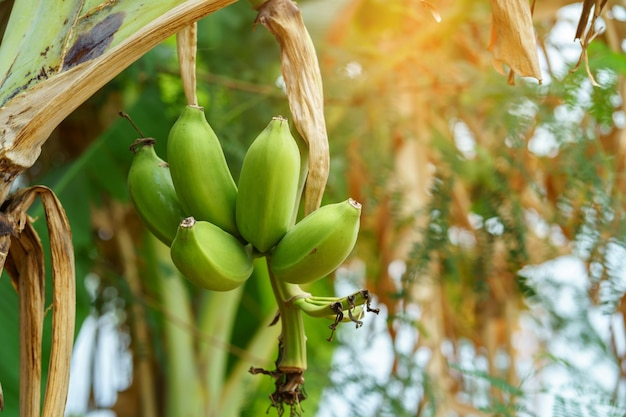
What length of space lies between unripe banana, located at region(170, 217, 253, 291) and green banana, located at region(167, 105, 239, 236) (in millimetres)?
22

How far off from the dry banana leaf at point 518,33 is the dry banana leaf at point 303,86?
0.45 ft

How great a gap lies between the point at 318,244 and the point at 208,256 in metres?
0.07

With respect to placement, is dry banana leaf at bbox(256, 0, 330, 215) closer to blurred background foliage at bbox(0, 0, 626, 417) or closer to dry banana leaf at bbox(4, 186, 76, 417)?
dry banana leaf at bbox(4, 186, 76, 417)

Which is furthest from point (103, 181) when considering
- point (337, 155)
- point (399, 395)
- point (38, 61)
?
point (38, 61)

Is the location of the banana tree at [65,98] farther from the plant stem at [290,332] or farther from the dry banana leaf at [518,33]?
the dry banana leaf at [518,33]

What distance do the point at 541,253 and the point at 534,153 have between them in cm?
21

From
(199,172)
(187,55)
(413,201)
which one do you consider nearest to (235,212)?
(199,172)

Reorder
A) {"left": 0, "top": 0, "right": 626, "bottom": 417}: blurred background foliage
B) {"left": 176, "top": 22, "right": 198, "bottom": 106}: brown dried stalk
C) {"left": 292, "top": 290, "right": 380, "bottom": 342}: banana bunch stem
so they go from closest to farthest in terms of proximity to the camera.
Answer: {"left": 292, "top": 290, "right": 380, "bottom": 342}: banana bunch stem
{"left": 176, "top": 22, "right": 198, "bottom": 106}: brown dried stalk
{"left": 0, "top": 0, "right": 626, "bottom": 417}: blurred background foliage

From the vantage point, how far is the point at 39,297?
1.71 feet

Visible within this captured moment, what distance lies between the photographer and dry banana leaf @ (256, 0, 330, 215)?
0.48 meters

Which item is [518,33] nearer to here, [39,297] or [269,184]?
[269,184]

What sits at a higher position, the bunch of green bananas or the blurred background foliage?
the blurred background foliage

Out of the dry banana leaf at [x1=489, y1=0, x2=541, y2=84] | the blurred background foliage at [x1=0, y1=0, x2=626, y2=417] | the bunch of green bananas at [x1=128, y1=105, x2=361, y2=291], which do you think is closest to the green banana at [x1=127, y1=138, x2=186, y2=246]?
the bunch of green bananas at [x1=128, y1=105, x2=361, y2=291]

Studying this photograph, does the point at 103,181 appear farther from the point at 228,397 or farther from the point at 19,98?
the point at 19,98
